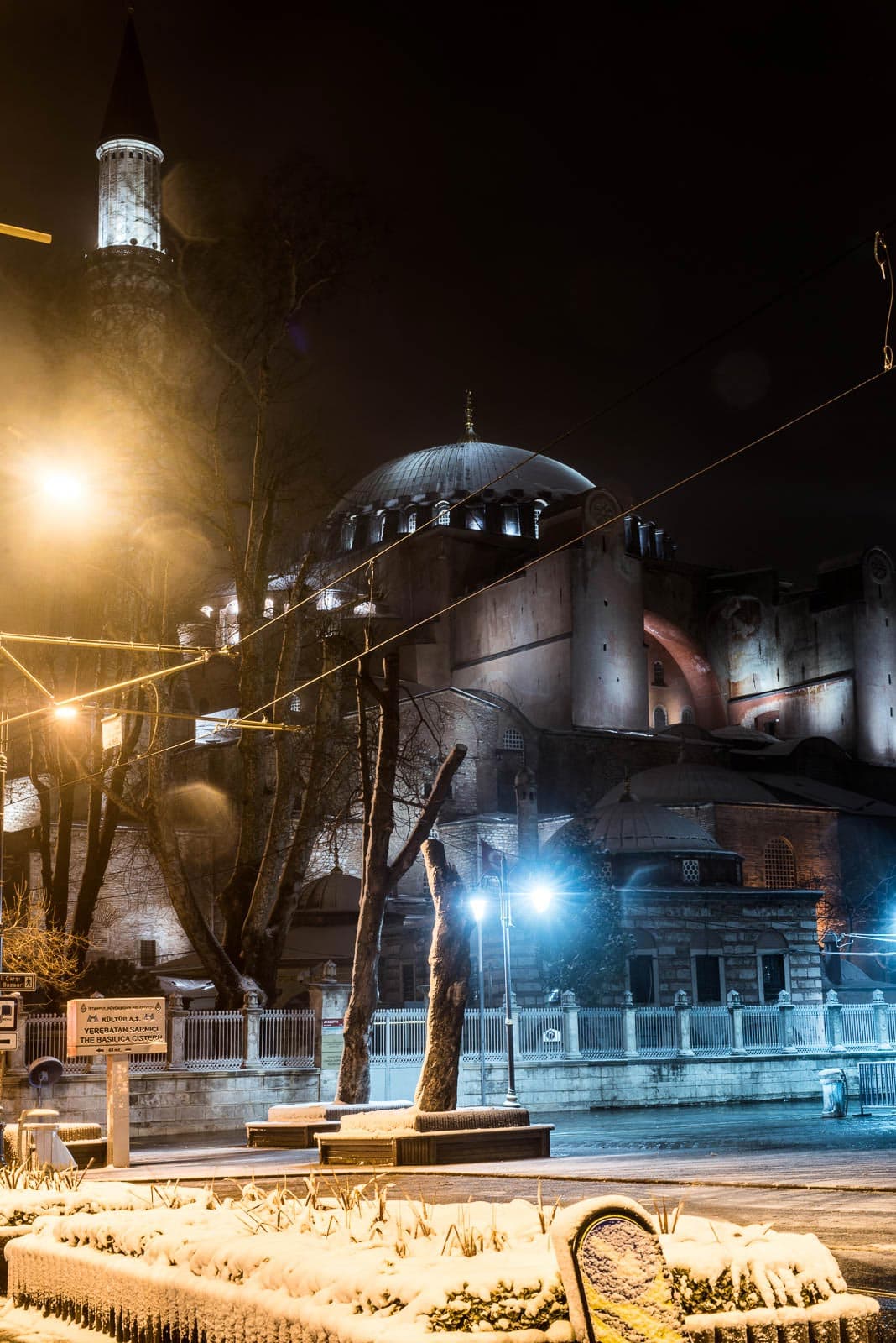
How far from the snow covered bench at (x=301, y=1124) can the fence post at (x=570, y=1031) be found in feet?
31.8

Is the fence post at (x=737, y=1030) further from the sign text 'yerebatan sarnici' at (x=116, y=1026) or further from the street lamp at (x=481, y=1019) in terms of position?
the sign text 'yerebatan sarnici' at (x=116, y=1026)

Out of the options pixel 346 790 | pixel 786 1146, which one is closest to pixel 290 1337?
pixel 786 1146

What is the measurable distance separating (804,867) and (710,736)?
29.2 ft

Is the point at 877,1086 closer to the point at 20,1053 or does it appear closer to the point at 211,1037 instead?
the point at 211,1037

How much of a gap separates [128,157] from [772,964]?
38.1 metres

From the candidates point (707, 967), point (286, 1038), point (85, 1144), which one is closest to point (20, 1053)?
point (286, 1038)

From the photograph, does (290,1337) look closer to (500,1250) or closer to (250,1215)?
(500,1250)

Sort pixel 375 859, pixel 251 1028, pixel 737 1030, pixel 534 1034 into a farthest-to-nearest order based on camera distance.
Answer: pixel 737 1030 < pixel 534 1034 < pixel 251 1028 < pixel 375 859

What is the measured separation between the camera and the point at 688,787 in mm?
43531

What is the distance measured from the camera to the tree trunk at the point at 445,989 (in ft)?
49.5

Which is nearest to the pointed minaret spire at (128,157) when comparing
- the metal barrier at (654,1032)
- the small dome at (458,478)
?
the small dome at (458,478)

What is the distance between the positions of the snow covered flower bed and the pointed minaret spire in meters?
51.0

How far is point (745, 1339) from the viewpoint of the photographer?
13.9 ft

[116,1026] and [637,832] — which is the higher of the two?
[637,832]
